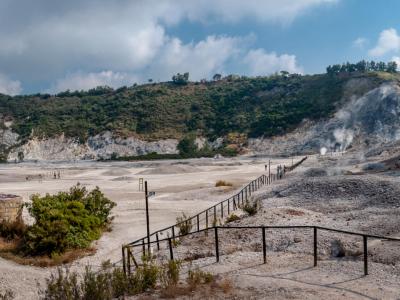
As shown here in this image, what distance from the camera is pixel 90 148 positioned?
130 m

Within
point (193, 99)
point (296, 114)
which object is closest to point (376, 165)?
point (296, 114)

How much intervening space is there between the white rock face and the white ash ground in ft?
320

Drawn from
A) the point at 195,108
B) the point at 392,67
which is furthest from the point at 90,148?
the point at 392,67

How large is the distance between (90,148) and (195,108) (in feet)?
118

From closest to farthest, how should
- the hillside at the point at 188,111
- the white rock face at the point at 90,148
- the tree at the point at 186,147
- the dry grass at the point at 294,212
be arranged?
the dry grass at the point at 294,212 → the tree at the point at 186,147 → the white rock face at the point at 90,148 → the hillside at the point at 188,111

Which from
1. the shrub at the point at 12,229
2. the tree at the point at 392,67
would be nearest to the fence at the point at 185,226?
the shrub at the point at 12,229

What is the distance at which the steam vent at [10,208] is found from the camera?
73.1 ft

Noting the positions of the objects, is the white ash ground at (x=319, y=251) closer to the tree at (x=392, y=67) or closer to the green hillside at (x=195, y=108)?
the green hillside at (x=195, y=108)

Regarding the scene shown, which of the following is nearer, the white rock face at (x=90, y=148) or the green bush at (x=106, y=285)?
the green bush at (x=106, y=285)

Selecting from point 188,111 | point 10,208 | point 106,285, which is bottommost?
point 10,208

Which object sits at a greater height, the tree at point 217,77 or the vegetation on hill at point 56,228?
the tree at point 217,77

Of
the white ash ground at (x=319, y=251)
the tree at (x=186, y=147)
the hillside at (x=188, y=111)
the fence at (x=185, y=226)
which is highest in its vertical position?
the hillside at (x=188, y=111)

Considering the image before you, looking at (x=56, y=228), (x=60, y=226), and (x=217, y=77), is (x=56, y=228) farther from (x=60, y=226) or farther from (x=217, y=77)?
(x=217, y=77)

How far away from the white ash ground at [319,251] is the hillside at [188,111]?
95.2 metres
